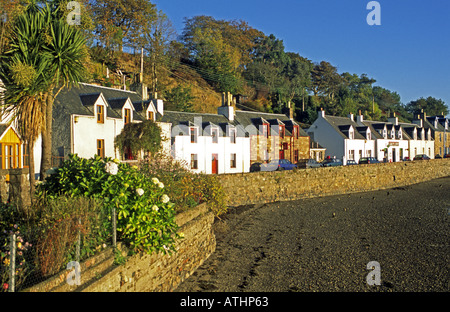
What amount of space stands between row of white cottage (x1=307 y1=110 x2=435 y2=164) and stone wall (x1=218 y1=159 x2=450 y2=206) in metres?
11.2

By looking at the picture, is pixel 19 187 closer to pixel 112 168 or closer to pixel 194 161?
pixel 112 168

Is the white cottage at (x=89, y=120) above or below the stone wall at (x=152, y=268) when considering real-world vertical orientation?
above

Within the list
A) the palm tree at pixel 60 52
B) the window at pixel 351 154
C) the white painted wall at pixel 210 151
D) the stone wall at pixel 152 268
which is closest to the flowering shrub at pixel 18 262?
the stone wall at pixel 152 268

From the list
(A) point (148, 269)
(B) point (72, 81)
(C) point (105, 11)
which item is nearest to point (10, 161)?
(B) point (72, 81)

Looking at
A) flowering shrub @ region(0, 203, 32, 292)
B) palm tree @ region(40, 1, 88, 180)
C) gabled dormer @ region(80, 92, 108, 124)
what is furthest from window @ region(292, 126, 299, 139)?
flowering shrub @ region(0, 203, 32, 292)

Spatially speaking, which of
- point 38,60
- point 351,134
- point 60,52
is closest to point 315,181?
point 60,52

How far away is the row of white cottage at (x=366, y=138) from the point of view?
58.1 m

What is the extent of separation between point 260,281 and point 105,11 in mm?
52900

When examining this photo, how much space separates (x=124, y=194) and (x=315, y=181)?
83.6ft

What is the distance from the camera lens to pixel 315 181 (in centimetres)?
3275

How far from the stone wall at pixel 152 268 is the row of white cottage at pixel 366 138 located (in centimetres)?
4263

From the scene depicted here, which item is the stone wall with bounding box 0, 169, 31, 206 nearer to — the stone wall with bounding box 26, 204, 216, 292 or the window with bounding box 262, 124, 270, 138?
the stone wall with bounding box 26, 204, 216, 292

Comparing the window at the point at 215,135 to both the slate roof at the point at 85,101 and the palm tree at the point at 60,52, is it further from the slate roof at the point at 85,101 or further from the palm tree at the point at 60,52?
the palm tree at the point at 60,52

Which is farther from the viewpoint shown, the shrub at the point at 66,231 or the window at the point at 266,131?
the window at the point at 266,131
